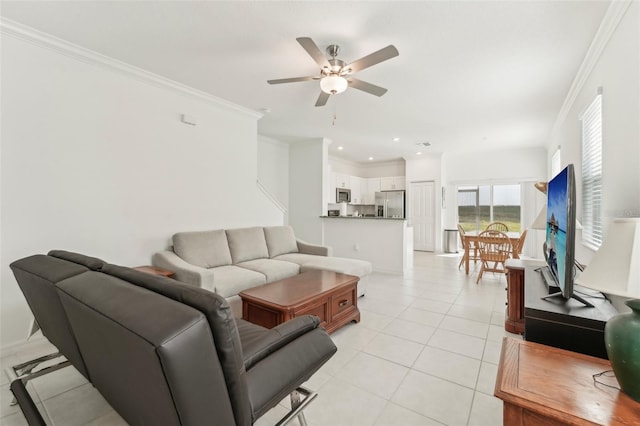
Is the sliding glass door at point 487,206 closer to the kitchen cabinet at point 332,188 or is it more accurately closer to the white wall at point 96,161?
the kitchen cabinet at point 332,188

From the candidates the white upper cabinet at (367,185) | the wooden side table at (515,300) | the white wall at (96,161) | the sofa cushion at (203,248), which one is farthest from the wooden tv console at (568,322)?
the white upper cabinet at (367,185)

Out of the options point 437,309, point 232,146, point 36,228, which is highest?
point 232,146

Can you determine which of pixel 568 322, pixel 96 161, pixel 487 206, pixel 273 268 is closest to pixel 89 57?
pixel 96 161

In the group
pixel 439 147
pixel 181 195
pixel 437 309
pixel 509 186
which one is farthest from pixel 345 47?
pixel 509 186

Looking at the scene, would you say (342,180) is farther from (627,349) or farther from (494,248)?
(627,349)

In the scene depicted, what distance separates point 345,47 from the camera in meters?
2.55

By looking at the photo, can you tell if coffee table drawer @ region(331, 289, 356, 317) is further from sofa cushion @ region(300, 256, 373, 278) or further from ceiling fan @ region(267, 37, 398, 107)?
ceiling fan @ region(267, 37, 398, 107)

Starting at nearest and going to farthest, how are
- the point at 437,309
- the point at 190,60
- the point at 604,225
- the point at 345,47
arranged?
the point at 604,225 < the point at 345,47 < the point at 190,60 < the point at 437,309

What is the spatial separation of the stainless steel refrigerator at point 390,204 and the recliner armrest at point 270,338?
684 centimetres

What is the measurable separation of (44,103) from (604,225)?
Answer: 483 cm

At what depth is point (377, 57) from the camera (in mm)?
2225

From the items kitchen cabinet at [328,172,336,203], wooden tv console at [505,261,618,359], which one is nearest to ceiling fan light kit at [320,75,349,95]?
wooden tv console at [505,261,618,359]

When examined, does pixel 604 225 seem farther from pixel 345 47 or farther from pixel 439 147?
pixel 439 147

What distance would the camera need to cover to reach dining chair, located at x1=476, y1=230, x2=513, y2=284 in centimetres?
448
